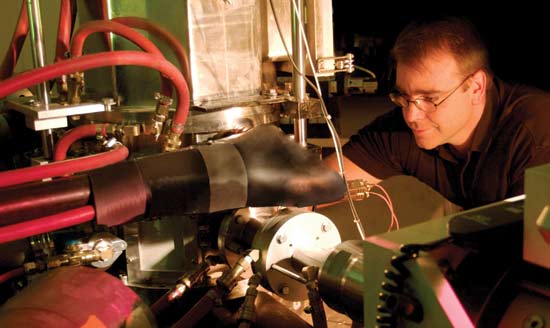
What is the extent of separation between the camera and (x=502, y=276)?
777 mm

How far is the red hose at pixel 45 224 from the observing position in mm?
952

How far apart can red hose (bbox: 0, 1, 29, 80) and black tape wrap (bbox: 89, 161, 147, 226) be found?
59cm

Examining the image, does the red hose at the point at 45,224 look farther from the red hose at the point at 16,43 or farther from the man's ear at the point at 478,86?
the man's ear at the point at 478,86

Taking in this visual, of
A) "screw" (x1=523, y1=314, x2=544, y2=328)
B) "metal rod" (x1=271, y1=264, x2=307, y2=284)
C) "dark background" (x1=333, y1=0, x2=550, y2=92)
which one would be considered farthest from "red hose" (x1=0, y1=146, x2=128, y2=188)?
"dark background" (x1=333, y1=0, x2=550, y2=92)

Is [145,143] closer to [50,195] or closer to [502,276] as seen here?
[50,195]

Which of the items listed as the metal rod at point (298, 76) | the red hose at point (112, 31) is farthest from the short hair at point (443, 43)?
the red hose at point (112, 31)

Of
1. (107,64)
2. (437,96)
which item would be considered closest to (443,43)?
(437,96)

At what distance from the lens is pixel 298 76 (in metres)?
1.38

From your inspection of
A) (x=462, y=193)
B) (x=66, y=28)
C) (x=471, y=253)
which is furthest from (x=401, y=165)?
(x=471, y=253)

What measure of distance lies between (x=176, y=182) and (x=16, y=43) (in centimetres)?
67

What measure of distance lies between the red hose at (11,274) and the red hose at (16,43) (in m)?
0.52

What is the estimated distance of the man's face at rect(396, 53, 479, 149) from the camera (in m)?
1.81

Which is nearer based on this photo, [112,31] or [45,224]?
[45,224]

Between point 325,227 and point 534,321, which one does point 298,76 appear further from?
point 534,321
